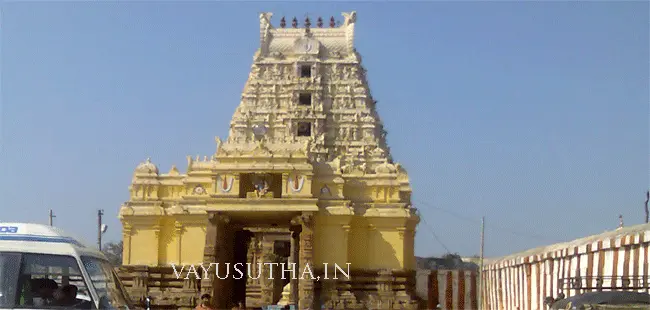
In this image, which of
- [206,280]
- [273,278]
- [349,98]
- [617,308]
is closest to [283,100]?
[349,98]

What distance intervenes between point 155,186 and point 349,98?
14054mm

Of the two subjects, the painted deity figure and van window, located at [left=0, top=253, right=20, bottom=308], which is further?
the painted deity figure

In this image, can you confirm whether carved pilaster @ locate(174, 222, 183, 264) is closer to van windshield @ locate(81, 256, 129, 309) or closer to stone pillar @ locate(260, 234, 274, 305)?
stone pillar @ locate(260, 234, 274, 305)

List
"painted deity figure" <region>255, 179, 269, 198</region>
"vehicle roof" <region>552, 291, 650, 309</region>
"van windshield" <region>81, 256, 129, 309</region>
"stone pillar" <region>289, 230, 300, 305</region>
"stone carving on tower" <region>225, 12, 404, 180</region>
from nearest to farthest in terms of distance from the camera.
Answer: "van windshield" <region>81, 256, 129, 309</region>
"vehicle roof" <region>552, 291, 650, 309</region>
"painted deity figure" <region>255, 179, 269, 198</region>
"stone pillar" <region>289, 230, 300, 305</region>
"stone carving on tower" <region>225, 12, 404, 180</region>

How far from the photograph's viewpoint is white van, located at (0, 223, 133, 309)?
8.00m

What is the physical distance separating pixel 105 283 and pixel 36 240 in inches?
32.1

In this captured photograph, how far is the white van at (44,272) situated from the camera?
26.2 ft

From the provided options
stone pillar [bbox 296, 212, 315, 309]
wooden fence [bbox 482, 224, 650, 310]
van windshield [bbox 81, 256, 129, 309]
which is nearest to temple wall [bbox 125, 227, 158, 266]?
stone pillar [bbox 296, 212, 315, 309]

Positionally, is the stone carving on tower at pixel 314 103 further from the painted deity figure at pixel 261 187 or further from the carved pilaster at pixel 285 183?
the carved pilaster at pixel 285 183

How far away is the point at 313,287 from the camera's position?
27719 mm

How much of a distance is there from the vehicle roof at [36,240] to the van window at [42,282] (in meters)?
0.06

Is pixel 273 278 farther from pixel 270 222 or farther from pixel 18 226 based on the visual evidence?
pixel 18 226

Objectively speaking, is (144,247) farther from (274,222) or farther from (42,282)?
(42,282)

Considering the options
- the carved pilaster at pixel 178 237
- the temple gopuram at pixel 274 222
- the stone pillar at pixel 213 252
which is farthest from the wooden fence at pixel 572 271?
the carved pilaster at pixel 178 237
